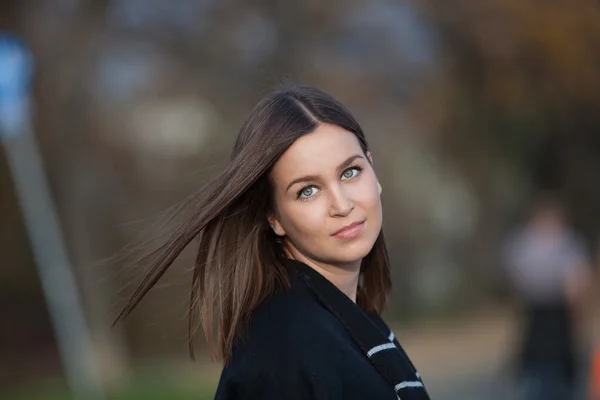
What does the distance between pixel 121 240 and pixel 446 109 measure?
23.1 ft

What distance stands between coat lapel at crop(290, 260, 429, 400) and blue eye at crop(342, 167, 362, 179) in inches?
11.5

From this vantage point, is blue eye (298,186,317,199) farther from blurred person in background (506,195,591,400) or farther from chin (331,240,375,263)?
blurred person in background (506,195,591,400)

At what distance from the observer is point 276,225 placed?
3.22 metres

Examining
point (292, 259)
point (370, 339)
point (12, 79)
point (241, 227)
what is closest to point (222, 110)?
point (12, 79)

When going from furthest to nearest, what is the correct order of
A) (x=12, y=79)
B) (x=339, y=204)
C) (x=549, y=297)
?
(x=12, y=79) < (x=549, y=297) < (x=339, y=204)

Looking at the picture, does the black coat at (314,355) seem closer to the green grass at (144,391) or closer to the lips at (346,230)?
the lips at (346,230)

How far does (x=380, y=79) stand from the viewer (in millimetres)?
21375

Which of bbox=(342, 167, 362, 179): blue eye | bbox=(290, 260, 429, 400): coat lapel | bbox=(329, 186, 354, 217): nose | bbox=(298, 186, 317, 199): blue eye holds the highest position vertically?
bbox=(342, 167, 362, 179): blue eye

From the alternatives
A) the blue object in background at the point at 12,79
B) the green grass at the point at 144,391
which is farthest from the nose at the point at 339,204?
the green grass at the point at 144,391

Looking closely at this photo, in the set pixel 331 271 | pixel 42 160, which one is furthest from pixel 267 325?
pixel 42 160

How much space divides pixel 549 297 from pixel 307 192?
723cm

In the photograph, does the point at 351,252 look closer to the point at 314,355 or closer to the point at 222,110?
the point at 314,355

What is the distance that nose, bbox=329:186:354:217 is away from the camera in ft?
9.88

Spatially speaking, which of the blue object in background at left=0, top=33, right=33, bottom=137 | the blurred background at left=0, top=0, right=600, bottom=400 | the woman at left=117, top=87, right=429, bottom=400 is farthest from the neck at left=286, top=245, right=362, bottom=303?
the blurred background at left=0, top=0, right=600, bottom=400
